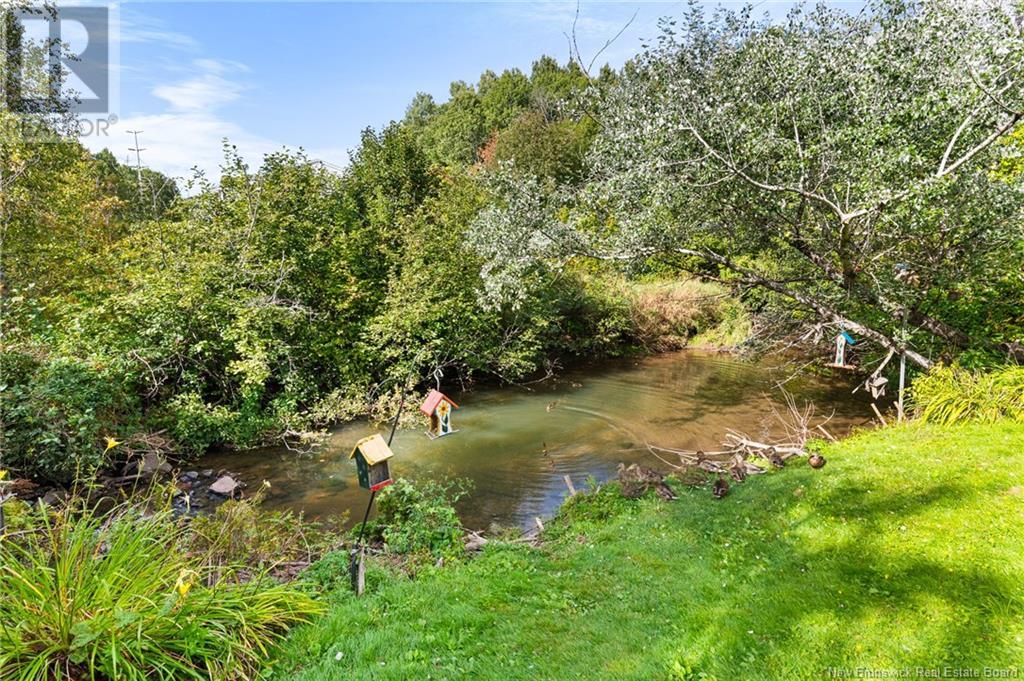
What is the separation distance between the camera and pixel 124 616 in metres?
2.83

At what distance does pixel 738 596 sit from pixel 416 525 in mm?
3331

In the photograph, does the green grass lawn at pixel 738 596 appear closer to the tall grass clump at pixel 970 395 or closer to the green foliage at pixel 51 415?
the tall grass clump at pixel 970 395

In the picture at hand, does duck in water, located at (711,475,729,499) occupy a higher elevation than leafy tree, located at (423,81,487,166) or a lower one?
lower

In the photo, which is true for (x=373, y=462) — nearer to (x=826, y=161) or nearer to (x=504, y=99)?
(x=826, y=161)

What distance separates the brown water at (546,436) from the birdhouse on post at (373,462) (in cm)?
311

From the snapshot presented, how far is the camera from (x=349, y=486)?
27.5 feet

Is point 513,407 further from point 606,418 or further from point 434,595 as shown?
point 434,595

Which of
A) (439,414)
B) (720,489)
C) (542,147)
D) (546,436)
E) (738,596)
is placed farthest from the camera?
(542,147)

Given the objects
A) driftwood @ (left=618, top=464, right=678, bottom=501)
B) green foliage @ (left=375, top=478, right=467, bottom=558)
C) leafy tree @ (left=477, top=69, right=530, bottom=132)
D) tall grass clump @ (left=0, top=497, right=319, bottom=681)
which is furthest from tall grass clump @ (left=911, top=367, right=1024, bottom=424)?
leafy tree @ (left=477, top=69, right=530, bottom=132)

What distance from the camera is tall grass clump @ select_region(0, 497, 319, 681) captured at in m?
2.83

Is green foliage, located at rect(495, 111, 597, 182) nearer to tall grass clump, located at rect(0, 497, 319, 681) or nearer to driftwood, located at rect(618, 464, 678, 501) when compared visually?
driftwood, located at rect(618, 464, 678, 501)

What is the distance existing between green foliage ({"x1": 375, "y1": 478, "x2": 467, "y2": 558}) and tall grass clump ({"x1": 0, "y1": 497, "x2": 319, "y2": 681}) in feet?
6.44

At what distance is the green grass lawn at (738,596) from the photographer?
10.6 ft

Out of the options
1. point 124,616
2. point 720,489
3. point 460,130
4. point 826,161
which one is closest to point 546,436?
point 720,489
